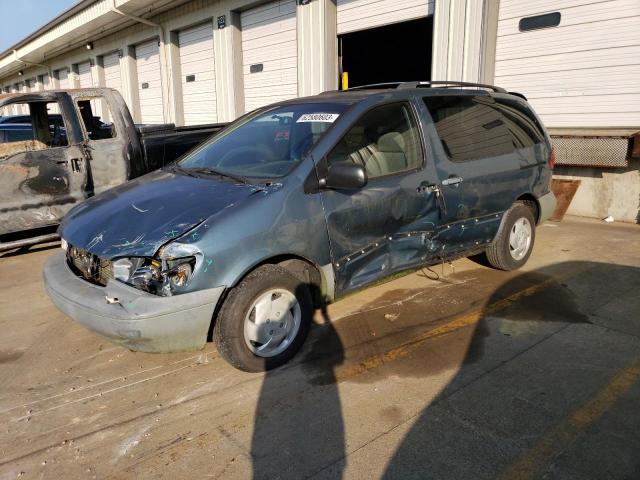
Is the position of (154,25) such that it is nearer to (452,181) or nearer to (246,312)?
(452,181)

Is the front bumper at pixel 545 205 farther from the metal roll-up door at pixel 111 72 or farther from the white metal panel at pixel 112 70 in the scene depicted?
the white metal panel at pixel 112 70

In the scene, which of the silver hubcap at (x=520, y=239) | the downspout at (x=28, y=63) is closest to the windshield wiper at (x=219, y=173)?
the silver hubcap at (x=520, y=239)

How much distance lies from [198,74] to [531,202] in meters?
12.3

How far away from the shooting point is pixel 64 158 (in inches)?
229

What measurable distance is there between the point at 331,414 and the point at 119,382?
1445 mm

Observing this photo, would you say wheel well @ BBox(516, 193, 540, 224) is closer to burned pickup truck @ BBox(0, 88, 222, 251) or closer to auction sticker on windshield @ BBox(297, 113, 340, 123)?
auction sticker on windshield @ BBox(297, 113, 340, 123)

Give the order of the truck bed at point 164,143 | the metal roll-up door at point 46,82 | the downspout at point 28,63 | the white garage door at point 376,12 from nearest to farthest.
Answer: the truck bed at point 164,143, the white garage door at point 376,12, the downspout at point 28,63, the metal roll-up door at point 46,82

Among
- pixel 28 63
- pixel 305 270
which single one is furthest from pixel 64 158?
pixel 28 63

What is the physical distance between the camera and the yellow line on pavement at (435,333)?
329 cm

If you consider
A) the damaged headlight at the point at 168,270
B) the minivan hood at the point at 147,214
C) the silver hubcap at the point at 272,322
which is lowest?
the silver hubcap at the point at 272,322

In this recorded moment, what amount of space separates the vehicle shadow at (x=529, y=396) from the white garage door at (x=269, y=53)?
29.4ft

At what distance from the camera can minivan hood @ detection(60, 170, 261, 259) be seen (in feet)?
9.53

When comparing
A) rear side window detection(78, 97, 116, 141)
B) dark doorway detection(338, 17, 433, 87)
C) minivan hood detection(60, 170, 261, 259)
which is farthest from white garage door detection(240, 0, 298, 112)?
minivan hood detection(60, 170, 261, 259)

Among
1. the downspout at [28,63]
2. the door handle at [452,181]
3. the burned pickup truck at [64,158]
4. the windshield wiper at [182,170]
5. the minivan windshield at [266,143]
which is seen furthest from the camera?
the downspout at [28,63]
